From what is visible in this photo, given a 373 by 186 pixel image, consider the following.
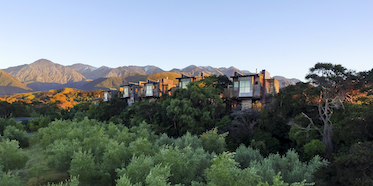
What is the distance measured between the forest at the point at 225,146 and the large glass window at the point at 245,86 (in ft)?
8.44

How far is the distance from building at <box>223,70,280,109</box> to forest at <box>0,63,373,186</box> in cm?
179

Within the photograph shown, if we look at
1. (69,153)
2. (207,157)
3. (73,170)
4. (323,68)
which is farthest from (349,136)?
(69,153)

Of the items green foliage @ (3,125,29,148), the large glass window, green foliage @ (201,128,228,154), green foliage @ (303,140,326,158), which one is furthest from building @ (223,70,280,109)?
green foliage @ (3,125,29,148)

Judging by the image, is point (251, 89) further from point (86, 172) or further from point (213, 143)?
point (86, 172)

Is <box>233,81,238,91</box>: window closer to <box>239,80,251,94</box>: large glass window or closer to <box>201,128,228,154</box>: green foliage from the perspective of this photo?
<box>239,80,251,94</box>: large glass window

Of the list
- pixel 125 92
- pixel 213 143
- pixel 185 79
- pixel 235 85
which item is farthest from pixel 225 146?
pixel 125 92

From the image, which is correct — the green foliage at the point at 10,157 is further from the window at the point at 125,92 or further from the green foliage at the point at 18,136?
the window at the point at 125,92

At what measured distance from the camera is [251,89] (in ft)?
86.4

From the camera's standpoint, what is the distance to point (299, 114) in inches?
754

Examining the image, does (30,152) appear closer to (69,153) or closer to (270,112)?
(69,153)

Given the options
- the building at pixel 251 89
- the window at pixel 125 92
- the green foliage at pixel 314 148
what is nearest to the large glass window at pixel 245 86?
the building at pixel 251 89

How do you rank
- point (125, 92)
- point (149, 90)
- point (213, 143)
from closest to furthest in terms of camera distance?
point (213, 143) < point (149, 90) < point (125, 92)

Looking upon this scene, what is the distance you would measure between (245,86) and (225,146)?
10.4m

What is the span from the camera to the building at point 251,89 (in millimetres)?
26578
